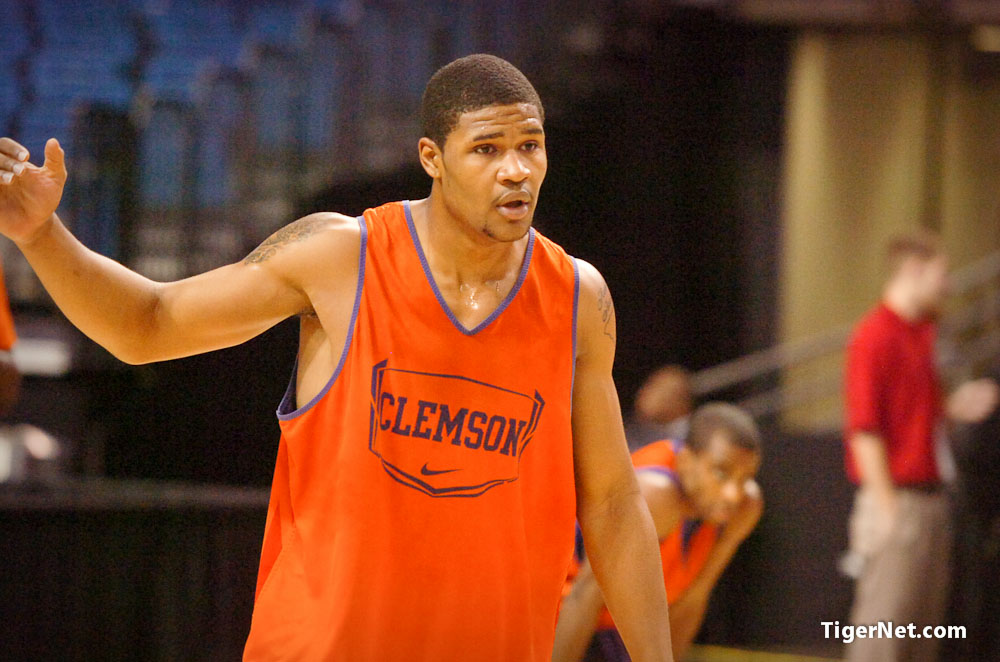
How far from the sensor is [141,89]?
812cm

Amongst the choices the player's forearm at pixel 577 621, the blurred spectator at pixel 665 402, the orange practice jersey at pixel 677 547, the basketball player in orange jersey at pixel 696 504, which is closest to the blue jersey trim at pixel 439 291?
the player's forearm at pixel 577 621

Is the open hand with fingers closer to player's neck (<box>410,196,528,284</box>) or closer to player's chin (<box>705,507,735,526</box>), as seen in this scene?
player's neck (<box>410,196,528,284</box>)

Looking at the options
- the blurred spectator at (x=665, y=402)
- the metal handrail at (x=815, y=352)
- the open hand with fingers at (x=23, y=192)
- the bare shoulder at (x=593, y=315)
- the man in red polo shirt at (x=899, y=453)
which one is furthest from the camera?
the metal handrail at (x=815, y=352)

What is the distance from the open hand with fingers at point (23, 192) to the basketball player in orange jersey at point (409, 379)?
0.01m

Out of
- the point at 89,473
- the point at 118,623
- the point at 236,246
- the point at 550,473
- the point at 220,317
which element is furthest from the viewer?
the point at 236,246

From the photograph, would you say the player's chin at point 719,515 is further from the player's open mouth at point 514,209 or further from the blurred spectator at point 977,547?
the blurred spectator at point 977,547

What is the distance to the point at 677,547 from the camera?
3.97 m

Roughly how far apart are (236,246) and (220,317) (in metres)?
5.77

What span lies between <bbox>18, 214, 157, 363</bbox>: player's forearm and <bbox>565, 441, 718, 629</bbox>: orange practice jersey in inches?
88.6

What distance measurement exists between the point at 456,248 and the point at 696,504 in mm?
2035

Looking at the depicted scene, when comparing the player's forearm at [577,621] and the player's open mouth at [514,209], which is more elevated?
the player's open mouth at [514,209]

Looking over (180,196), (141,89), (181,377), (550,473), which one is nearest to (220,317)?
(550,473)

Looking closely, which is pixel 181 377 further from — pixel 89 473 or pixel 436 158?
pixel 436 158

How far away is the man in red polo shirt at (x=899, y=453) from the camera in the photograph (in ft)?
17.3
